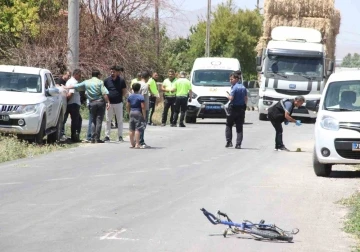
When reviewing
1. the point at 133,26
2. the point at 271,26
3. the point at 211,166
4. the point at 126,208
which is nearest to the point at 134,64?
the point at 133,26

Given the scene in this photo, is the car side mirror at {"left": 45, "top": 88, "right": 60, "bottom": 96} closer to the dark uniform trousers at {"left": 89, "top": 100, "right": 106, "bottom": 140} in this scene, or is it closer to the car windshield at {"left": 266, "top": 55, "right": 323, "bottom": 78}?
the dark uniform trousers at {"left": 89, "top": 100, "right": 106, "bottom": 140}

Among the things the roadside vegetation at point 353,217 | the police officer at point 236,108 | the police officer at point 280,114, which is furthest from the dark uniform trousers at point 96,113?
the roadside vegetation at point 353,217

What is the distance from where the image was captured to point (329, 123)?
1661 centimetres

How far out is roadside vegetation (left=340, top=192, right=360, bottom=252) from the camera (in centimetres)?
1063

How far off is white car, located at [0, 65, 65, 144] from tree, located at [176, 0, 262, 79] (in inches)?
1724

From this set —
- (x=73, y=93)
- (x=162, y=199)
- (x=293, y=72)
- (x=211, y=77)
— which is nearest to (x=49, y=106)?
(x=73, y=93)

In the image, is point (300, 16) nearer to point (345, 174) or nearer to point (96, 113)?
point (96, 113)

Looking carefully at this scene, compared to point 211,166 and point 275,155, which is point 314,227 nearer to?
point 211,166

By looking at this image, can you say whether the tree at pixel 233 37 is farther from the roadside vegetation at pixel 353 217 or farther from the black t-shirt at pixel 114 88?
the roadside vegetation at pixel 353 217

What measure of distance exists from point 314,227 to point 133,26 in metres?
26.1

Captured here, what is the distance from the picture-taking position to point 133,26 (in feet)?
119

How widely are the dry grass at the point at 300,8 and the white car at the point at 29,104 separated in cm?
2451

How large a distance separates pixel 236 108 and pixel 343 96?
234 inches

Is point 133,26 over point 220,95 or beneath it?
over
